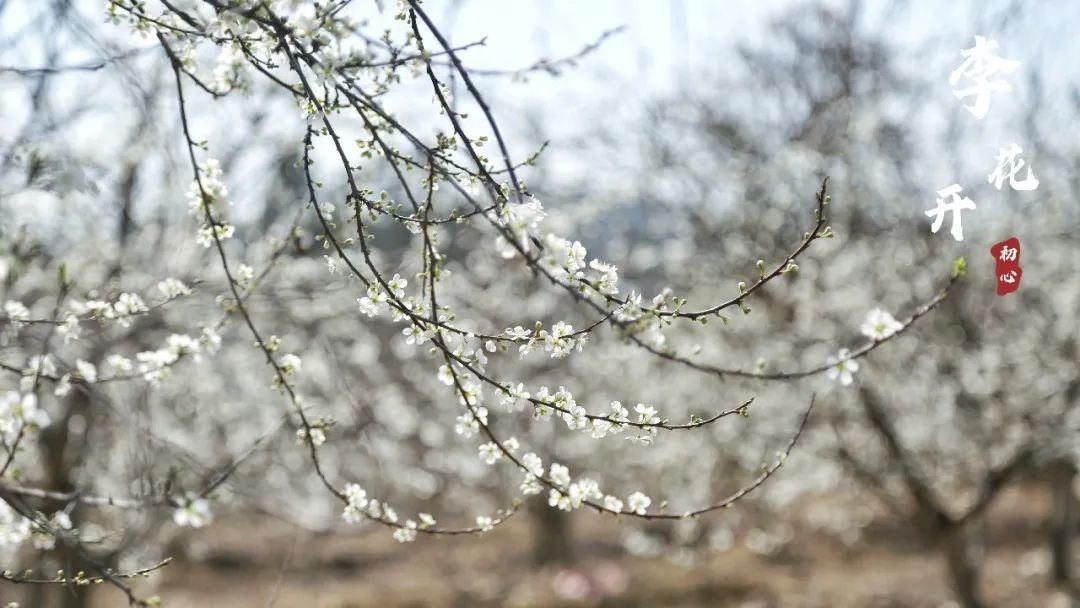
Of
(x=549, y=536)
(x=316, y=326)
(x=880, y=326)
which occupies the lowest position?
(x=880, y=326)

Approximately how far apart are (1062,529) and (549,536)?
262 inches

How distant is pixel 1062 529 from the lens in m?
10.1

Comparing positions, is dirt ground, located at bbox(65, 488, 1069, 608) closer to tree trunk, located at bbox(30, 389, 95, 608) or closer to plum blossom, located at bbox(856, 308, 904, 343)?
tree trunk, located at bbox(30, 389, 95, 608)

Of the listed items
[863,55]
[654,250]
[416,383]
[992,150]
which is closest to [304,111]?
[863,55]

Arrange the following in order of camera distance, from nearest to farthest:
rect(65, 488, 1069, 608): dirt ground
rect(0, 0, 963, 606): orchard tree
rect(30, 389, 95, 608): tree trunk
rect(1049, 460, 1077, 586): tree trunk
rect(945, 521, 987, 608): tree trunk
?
rect(0, 0, 963, 606): orchard tree < rect(30, 389, 95, 608): tree trunk < rect(945, 521, 987, 608): tree trunk < rect(65, 488, 1069, 608): dirt ground < rect(1049, 460, 1077, 586): tree trunk

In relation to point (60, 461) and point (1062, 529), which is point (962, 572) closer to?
point (1062, 529)

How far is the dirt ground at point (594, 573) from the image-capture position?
9883 mm

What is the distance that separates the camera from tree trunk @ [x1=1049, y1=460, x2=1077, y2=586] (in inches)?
393

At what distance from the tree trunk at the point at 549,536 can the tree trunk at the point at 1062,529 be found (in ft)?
20.4

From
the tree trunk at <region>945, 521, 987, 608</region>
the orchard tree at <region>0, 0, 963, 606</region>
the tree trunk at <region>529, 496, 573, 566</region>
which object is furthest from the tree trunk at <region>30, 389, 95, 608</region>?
the tree trunk at <region>529, 496, 573, 566</region>

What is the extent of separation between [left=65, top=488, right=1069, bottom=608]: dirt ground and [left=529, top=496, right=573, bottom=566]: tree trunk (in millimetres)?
277

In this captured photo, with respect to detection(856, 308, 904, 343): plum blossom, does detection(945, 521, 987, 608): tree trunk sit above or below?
above

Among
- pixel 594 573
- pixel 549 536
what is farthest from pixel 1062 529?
pixel 549 536

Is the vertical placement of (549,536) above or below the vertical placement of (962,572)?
above
